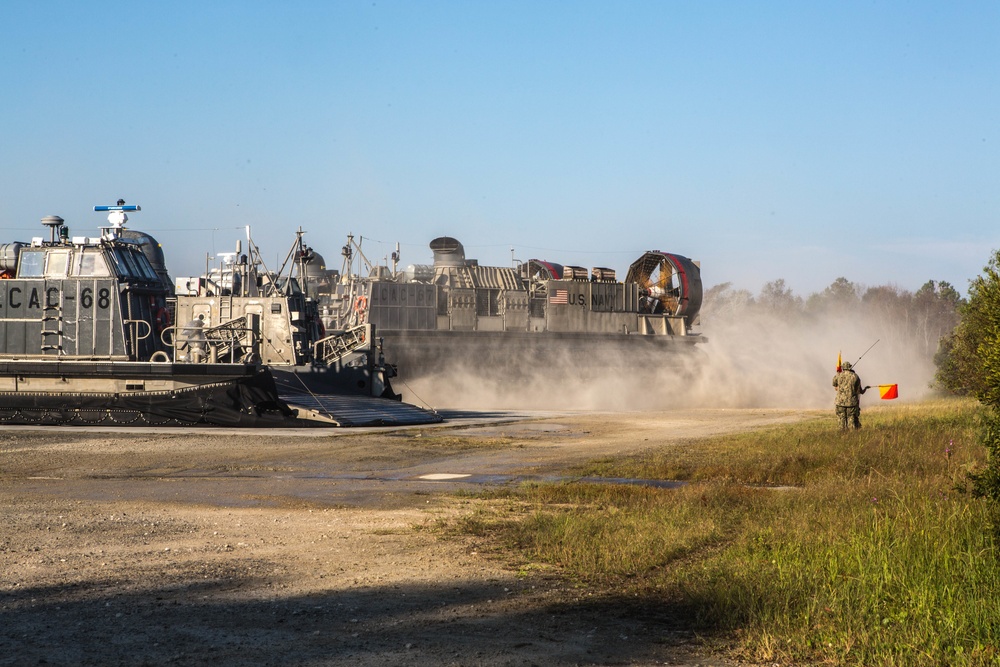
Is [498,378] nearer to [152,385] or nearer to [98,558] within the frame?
[152,385]

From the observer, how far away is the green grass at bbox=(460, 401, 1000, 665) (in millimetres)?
5371

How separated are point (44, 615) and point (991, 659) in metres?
4.86

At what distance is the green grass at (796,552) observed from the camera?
17.6 ft

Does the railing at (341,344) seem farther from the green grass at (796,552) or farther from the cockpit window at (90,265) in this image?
the green grass at (796,552)

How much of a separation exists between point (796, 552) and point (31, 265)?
18.6m

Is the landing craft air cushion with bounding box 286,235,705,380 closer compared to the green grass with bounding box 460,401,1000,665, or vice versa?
the green grass with bounding box 460,401,1000,665

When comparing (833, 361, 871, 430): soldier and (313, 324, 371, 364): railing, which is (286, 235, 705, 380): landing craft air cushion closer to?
(313, 324, 371, 364): railing

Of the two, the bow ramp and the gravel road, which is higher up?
the bow ramp

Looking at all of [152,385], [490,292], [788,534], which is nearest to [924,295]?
[490,292]

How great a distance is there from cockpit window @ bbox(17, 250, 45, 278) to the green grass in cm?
1409

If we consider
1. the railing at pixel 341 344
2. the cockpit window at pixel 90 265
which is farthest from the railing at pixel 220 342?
the railing at pixel 341 344

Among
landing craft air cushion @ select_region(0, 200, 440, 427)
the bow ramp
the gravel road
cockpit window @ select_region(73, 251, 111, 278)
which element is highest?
cockpit window @ select_region(73, 251, 111, 278)

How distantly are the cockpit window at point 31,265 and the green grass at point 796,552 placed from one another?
→ 46.2 feet

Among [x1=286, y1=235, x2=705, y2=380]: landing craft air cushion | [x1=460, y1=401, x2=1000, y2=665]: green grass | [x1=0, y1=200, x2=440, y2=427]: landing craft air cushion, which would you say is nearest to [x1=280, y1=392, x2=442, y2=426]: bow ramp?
[x1=0, y1=200, x2=440, y2=427]: landing craft air cushion
